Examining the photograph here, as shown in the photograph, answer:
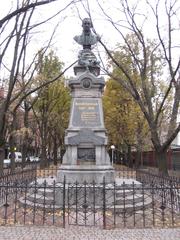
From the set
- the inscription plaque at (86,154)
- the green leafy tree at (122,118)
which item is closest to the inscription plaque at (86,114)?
the inscription plaque at (86,154)

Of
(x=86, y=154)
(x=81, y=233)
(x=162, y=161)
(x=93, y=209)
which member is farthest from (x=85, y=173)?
(x=162, y=161)

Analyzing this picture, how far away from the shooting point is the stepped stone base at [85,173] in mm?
13016

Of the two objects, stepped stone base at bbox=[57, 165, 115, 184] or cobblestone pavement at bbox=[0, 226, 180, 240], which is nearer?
cobblestone pavement at bbox=[0, 226, 180, 240]

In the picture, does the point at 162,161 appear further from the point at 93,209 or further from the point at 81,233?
the point at 81,233

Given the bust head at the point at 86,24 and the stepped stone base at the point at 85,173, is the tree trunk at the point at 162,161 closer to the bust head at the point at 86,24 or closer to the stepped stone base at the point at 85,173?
the stepped stone base at the point at 85,173

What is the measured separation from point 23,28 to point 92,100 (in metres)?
7.16

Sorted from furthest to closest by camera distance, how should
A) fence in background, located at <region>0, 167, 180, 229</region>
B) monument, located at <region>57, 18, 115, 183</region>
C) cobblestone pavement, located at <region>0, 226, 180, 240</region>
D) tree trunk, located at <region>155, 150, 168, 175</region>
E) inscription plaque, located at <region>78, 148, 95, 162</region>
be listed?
tree trunk, located at <region>155, 150, 168, 175</region> < inscription plaque, located at <region>78, 148, 95, 162</region> < monument, located at <region>57, 18, 115, 183</region> < fence in background, located at <region>0, 167, 180, 229</region> < cobblestone pavement, located at <region>0, 226, 180, 240</region>

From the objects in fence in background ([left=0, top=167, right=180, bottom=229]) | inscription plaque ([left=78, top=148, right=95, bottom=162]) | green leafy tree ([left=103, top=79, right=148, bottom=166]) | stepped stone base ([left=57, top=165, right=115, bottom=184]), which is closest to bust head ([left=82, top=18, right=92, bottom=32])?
inscription plaque ([left=78, top=148, right=95, bottom=162])

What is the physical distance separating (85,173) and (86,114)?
245 centimetres

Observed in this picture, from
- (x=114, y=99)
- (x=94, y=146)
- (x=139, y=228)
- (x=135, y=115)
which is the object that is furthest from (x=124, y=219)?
(x=114, y=99)

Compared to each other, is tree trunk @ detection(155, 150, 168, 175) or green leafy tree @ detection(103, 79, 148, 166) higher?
green leafy tree @ detection(103, 79, 148, 166)

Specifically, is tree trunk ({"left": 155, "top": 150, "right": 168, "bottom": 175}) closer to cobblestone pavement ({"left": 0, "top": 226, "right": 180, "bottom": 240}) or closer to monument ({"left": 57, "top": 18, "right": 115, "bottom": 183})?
monument ({"left": 57, "top": 18, "right": 115, "bottom": 183})

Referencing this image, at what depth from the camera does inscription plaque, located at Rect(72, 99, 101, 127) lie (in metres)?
14.1

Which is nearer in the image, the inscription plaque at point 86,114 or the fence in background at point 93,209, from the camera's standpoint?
the fence in background at point 93,209
